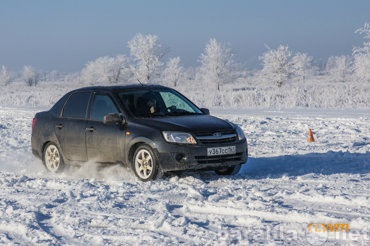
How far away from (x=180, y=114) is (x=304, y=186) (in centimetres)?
242

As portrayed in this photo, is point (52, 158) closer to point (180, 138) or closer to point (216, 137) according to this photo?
point (180, 138)

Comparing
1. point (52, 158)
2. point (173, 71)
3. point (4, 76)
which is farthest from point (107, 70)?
point (52, 158)

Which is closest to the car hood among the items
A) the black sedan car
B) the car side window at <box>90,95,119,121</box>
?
the black sedan car

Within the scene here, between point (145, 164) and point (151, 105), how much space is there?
109 cm

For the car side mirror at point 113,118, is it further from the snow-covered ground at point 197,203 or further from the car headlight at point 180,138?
the car headlight at point 180,138

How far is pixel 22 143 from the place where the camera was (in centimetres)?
1616

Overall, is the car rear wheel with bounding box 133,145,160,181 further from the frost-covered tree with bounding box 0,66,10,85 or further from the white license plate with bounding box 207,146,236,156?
the frost-covered tree with bounding box 0,66,10,85

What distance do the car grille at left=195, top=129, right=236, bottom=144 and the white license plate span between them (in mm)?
102

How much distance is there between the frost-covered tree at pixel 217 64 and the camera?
93.6 meters

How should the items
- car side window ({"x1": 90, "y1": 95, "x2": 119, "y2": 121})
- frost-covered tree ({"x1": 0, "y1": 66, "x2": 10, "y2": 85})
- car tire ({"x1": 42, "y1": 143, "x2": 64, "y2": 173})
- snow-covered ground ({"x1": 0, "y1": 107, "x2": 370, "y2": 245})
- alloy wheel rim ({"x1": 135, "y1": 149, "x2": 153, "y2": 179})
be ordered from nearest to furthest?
snow-covered ground ({"x1": 0, "y1": 107, "x2": 370, "y2": 245})
alloy wheel rim ({"x1": 135, "y1": 149, "x2": 153, "y2": 179})
car side window ({"x1": 90, "y1": 95, "x2": 119, "y2": 121})
car tire ({"x1": 42, "y1": 143, "x2": 64, "y2": 173})
frost-covered tree ({"x1": 0, "y1": 66, "x2": 10, "y2": 85})

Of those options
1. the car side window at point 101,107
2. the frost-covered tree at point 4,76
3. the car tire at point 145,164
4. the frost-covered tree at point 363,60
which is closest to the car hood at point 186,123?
the car tire at point 145,164

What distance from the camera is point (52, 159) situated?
36.5 ft

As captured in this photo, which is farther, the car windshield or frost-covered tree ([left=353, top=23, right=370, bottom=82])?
frost-covered tree ([left=353, top=23, right=370, bottom=82])

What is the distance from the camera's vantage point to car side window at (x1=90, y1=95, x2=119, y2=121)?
33.7 ft
